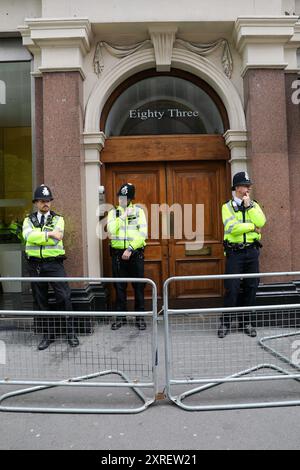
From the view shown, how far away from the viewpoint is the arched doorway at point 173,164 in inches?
275

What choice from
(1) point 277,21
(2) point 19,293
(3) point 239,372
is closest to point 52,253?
(2) point 19,293

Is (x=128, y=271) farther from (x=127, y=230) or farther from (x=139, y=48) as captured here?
(x=139, y=48)

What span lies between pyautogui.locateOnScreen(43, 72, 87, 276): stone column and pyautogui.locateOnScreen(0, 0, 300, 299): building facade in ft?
0.05

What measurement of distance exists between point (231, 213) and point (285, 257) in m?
1.35

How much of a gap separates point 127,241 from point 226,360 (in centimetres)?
244

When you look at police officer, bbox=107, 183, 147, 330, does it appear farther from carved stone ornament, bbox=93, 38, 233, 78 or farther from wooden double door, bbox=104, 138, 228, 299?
carved stone ornament, bbox=93, 38, 233, 78

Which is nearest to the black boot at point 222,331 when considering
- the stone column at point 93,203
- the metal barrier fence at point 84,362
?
the metal barrier fence at point 84,362

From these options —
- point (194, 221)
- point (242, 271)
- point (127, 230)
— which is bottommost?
point (242, 271)

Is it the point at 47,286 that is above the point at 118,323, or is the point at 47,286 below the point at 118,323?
above

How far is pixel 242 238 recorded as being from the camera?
5797 millimetres

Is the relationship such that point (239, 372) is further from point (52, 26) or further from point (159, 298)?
point (52, 26)

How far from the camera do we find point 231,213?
18.9 feet

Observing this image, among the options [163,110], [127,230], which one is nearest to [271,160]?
[163,110]

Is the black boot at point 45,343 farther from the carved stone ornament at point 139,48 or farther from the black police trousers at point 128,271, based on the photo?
the carved stone ornament at point 139,48
